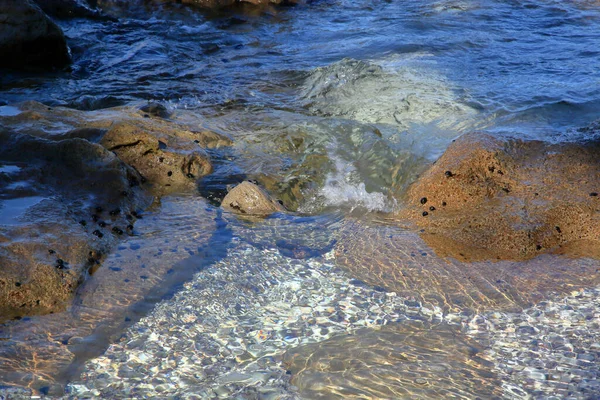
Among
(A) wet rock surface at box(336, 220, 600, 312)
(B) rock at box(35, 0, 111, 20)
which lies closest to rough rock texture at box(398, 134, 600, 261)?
(A) wet rock surface at box(336, 220, 600, 312)

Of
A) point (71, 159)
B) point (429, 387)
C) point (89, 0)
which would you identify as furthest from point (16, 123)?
point (89, 0)

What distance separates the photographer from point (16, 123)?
5223 mm

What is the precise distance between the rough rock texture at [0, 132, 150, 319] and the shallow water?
0.40ft

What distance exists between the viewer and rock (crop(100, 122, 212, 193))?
5.02 meters

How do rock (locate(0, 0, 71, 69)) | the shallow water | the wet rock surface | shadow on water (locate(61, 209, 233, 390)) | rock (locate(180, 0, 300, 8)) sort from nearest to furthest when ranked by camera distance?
shadow on water (locate(61, 209, 233, 390)) → the wet rock surface → the shallow water → rock (locate(0, 0, 71, 69)) → rock (locate(180, 0, 300, 8))

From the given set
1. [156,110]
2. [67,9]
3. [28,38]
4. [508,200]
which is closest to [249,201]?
[508,200]

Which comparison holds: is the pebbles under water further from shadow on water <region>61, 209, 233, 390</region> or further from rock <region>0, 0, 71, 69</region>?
rock <region>0, 0, 71, 69</region>

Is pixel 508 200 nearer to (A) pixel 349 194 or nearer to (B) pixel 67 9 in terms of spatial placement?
(A) pixel 349 194

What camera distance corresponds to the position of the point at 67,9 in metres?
11.0

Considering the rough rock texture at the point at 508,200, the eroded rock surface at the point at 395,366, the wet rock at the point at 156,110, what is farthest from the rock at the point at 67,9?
the eroded rock surface at the point at 395,366

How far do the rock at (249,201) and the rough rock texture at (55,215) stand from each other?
65 cm

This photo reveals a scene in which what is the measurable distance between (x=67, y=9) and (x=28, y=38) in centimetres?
294

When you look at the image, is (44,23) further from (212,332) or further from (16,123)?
(212,332)

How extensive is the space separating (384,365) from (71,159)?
278 cm
